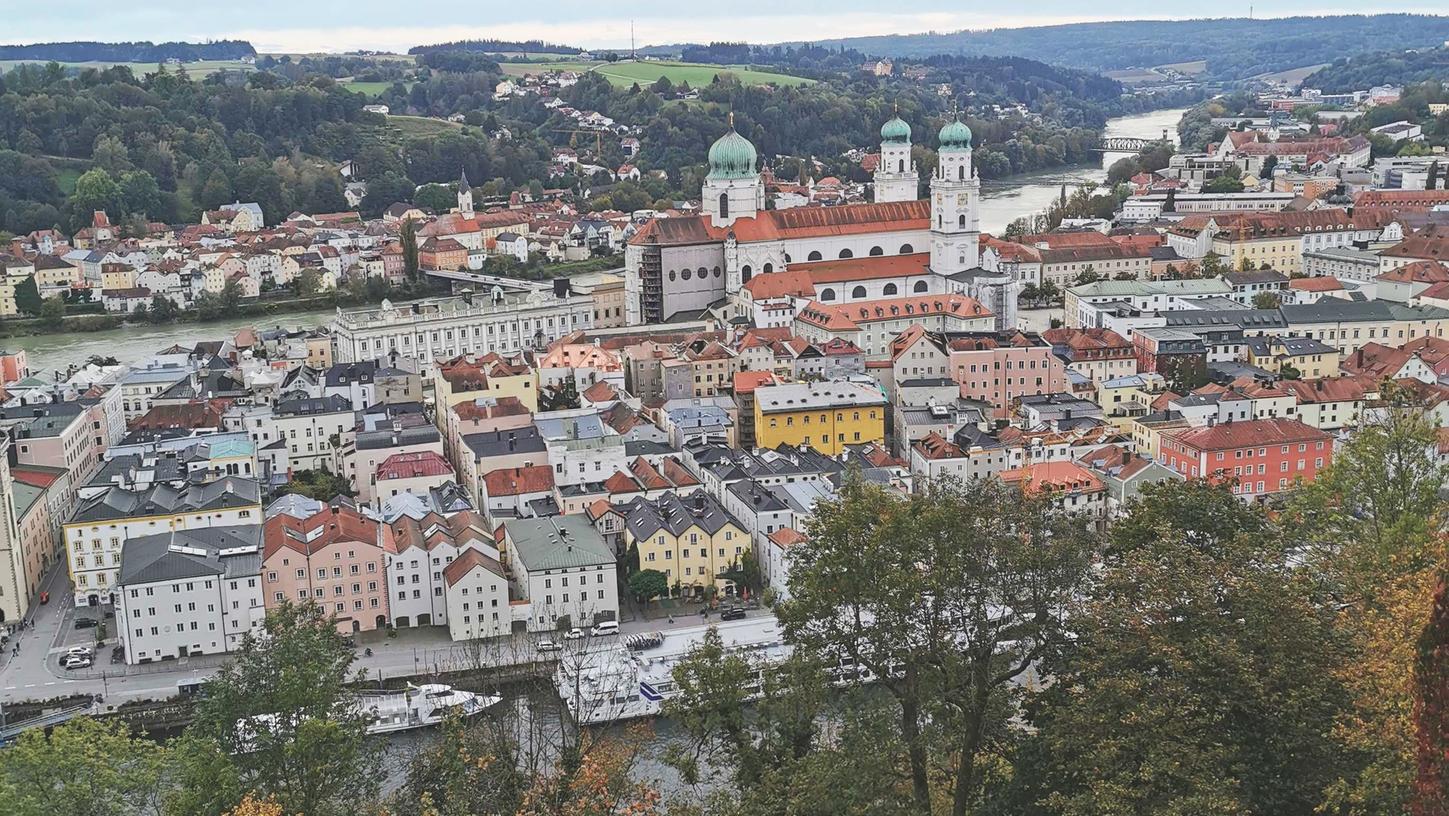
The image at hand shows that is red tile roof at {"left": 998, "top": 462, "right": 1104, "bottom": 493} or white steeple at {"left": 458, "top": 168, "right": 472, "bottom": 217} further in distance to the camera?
white steeple at {"left": 458, "top": 168, "right": 472, "bottom": 217}

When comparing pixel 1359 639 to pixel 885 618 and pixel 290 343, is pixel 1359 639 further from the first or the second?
pixel 290 343

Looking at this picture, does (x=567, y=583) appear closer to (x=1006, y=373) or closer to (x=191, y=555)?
(x=191, y=555)

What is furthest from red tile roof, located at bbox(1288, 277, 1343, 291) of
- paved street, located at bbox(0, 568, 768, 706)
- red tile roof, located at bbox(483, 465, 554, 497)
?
paved street, located at bbox(0, 568, 768, 706)

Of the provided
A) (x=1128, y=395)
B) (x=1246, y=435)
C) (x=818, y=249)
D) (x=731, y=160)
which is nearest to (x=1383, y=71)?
(x=731, y=160)

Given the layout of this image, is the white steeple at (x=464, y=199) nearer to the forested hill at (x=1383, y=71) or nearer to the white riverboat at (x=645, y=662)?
the white riverboat at (x=645, y=662)

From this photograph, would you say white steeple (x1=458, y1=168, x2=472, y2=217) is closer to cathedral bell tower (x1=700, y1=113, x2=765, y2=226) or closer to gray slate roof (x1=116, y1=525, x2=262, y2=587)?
cathedral bell tower (x1=700, y1=113, x2=765, y2=226)

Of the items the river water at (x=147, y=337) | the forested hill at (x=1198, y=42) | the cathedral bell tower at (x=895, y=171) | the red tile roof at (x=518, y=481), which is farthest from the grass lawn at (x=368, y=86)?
the forested hill at (x=1198, y=42)
